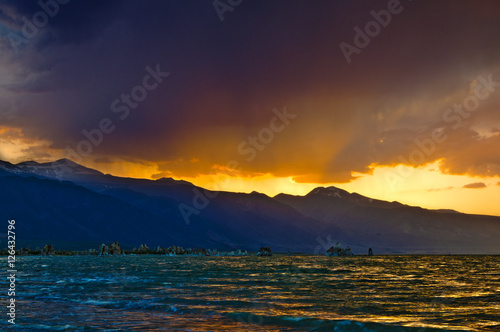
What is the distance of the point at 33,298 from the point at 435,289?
43.1 m

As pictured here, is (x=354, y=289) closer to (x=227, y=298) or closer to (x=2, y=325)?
(x=227, y=298)

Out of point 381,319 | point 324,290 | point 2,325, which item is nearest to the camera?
point 2,325

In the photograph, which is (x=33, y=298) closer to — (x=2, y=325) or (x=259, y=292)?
(x=2, y=325)

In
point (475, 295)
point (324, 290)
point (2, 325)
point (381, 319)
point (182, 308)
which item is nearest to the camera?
point (2, 325)

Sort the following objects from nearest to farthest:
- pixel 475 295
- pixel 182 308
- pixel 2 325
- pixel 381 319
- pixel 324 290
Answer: pixel 2 325, pixel 381 319, pixel 182 308, pixel 475 295, pixel 324 290

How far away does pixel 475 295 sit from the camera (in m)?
46.5

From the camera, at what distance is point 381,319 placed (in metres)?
31.9

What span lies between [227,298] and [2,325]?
754 inches

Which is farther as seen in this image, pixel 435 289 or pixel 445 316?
pixel 435 289

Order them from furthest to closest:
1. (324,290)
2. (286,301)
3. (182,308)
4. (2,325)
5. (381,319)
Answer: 1. (324,290)
2. (286,301)
3. (182,308)
4. (381,319)
5. (2,325)

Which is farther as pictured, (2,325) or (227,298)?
(227,298)

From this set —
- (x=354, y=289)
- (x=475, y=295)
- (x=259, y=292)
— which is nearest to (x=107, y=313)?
(x=259, y=292)

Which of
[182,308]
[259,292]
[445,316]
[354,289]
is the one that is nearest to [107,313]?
[182,308]

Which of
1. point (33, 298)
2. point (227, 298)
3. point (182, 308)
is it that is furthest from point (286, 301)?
point (33, 298)
